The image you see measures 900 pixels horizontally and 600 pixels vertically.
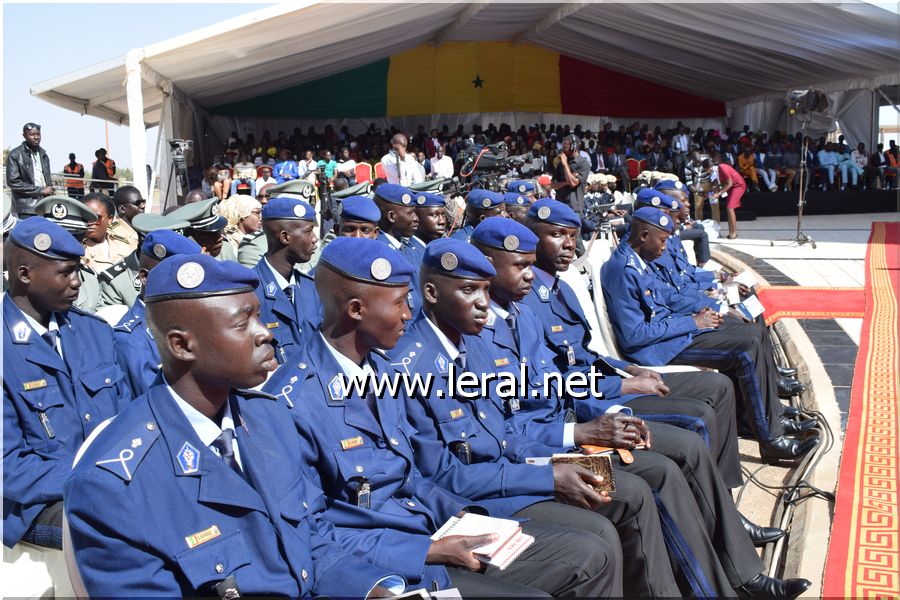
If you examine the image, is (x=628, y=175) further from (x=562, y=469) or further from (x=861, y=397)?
(x=562, y=469)

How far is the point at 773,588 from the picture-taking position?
290 cm

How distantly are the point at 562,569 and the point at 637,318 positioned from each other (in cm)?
236

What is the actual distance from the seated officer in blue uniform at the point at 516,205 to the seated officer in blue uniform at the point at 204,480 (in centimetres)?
364

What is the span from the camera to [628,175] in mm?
16031

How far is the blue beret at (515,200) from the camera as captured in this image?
547cm

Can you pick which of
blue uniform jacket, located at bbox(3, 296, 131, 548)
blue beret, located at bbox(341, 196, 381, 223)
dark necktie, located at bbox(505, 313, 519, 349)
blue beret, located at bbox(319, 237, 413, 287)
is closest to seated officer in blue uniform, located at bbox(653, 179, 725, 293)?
blue beret, located at bbox(341, 196, 381, 223)

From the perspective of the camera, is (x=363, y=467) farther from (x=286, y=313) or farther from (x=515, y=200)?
(x=515, y=200)

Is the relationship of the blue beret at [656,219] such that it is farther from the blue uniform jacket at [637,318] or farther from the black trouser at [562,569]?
the black trouser at [562,569]

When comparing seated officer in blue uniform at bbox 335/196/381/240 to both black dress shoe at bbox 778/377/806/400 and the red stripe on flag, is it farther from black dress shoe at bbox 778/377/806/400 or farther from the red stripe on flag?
the red stripe on flag

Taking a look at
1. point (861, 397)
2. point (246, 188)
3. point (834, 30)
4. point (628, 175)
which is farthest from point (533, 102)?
point (861, 397)

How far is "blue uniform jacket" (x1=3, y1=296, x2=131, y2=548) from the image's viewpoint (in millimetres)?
2250

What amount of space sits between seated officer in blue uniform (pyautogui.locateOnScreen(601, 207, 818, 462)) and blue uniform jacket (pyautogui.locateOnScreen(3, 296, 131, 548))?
8.95 ft

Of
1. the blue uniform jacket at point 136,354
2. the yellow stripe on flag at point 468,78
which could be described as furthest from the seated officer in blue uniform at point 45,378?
the yellow stripe on flag at point 468,78

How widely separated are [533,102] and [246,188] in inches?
402
